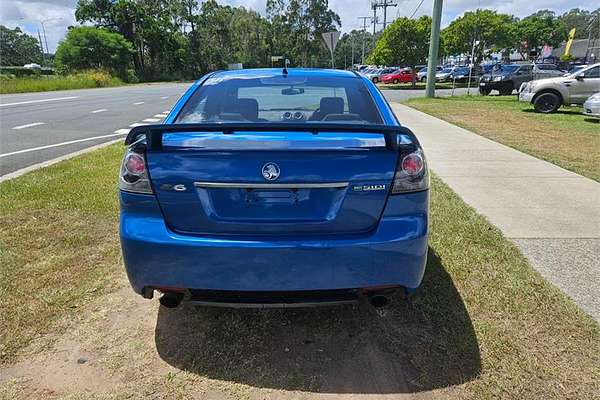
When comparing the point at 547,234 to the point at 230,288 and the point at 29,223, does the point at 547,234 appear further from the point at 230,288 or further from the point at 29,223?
the point at 29,223

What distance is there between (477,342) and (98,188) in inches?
184

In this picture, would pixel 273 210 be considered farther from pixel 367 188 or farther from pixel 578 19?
pixel 578 19

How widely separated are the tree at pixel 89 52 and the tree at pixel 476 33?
35.7 m

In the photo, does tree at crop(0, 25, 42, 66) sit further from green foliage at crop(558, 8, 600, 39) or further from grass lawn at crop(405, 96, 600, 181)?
green foliage at crop(558, 8, 600, 39)

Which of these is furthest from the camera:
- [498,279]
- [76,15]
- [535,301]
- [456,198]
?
[76,15]

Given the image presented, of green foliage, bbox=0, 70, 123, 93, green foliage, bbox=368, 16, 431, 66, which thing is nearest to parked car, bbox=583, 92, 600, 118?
green foliage, bbox=368, 16, 431, 66

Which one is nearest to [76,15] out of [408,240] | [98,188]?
[98,188]

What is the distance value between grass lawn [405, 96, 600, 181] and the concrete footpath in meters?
0.53

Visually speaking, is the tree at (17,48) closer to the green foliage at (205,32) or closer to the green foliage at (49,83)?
the green foliage at (205,32)

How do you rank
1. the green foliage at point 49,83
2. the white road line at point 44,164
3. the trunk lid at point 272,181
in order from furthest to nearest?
the green foliage at point 49,83, the white road line at point 44,164, the trunk lid at point 272,181

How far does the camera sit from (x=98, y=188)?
5.53m

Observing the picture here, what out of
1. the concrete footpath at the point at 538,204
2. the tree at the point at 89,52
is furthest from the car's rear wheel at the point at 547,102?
the tree at the point at 89,52

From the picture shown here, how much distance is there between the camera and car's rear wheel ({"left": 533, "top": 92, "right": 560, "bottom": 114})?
15.0 meters

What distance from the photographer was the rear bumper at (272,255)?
2.20 metres
